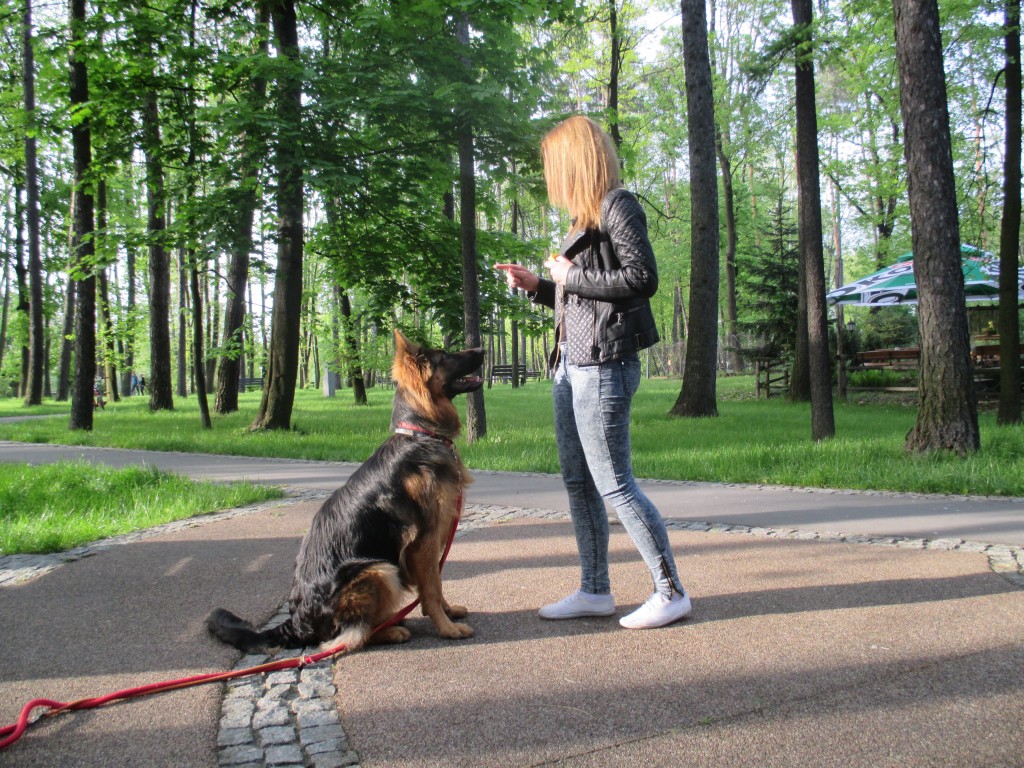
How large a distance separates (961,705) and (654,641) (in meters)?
1.22

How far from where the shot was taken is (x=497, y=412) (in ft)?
58.4

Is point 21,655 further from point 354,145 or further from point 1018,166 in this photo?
point 1018,166

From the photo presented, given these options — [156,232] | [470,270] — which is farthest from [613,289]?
[156,232]

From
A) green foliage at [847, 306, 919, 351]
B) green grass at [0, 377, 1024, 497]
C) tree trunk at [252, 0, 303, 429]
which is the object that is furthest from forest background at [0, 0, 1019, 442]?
green foliage at [847, 306, 919, 351]

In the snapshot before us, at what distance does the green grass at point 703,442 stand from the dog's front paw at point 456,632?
491 centimetres

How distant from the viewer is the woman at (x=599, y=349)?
11.0 ft

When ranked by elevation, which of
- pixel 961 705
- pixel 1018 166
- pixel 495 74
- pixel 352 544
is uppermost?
pixel 495 74

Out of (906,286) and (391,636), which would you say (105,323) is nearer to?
(906,286)

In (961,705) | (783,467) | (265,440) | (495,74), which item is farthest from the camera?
(265,440)

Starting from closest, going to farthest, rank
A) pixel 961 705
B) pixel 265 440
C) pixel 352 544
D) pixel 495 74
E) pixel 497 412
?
pixel 961 705 → pixel 352 544 → pixel 495 74 → pixel 265 440 → pixel 497 412

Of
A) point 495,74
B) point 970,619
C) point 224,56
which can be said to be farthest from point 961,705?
point 224,56

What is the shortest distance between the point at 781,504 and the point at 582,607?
3420 mm

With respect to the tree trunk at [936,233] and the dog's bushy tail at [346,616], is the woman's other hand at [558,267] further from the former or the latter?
→ the tree trunk at [936,233]

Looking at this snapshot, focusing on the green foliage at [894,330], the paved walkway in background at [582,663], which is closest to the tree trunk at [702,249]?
the paved walkway in background at [582,663]
